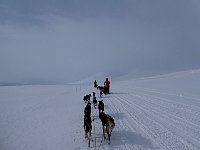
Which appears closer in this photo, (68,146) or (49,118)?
(68,146)

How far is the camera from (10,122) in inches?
557

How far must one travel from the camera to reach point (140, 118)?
511 inches

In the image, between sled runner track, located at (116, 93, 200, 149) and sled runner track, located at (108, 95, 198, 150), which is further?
sled runner track, located at (116, 93, 200, 149)

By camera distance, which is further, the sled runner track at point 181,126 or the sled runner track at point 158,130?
the sled runner track at point 181,126

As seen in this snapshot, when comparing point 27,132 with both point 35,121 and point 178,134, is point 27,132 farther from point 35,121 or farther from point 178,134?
point 178,134

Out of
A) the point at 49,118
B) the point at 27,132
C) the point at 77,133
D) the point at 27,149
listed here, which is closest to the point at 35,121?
the point at 49,118

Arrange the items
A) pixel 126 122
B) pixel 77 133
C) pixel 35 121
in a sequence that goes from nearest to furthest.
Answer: pixel 77 133 → pixel 126 122 → pixel 35 121

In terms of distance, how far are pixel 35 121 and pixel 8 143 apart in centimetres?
399

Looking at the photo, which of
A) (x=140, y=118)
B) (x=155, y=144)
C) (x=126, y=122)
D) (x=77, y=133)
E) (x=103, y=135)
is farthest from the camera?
(x=140, y=118)

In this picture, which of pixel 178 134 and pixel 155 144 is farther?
pixel 178 134

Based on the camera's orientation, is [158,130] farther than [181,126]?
No

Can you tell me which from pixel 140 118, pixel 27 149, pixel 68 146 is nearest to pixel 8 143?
pixel 27 149

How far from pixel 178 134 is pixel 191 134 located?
456mm

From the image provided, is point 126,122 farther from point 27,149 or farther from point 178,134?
point 27,149
